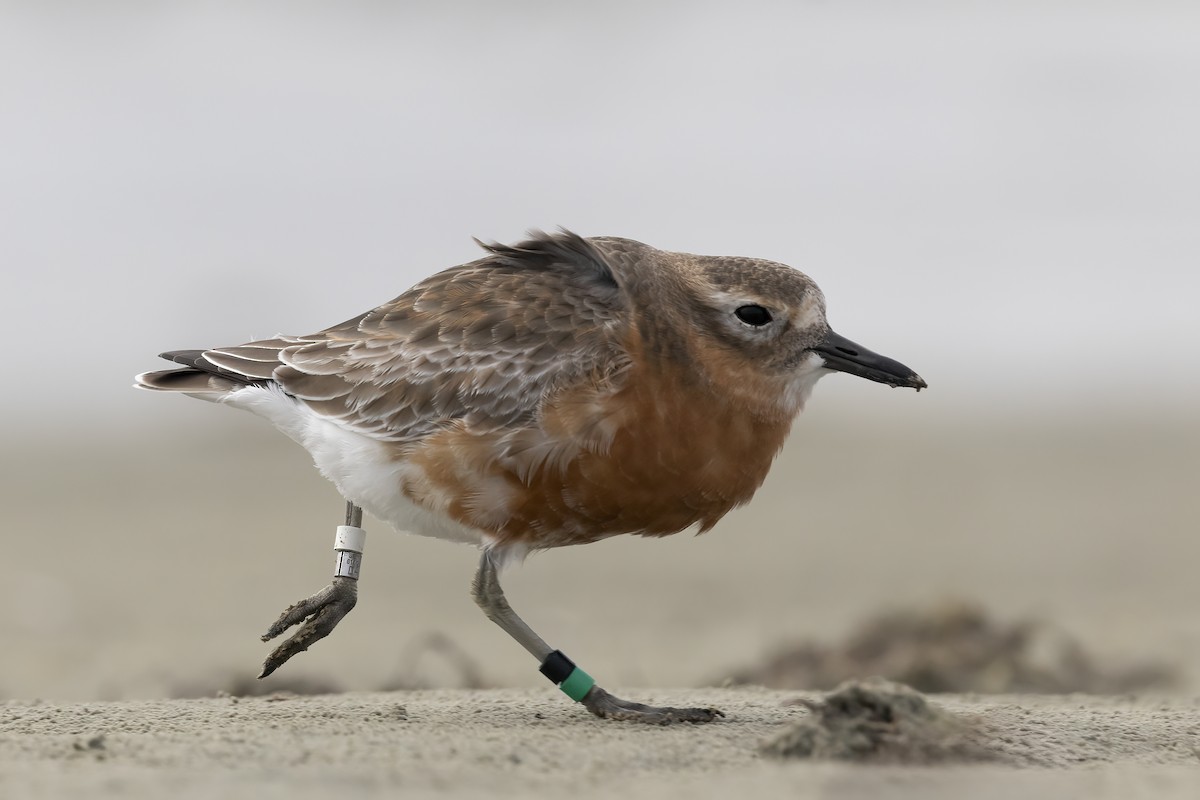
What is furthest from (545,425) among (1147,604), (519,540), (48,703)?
(1147,604)

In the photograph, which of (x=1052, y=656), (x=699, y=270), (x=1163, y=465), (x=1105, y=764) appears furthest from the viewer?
(x=1163, y=465)

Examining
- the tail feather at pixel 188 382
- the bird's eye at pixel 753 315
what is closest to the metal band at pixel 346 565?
the tail feather at pixel 188 382

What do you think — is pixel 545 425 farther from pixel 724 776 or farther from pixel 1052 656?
pixel 1052 656

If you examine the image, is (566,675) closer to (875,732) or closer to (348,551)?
(348,551)

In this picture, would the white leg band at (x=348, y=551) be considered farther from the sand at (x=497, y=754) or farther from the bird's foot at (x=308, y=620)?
the sand at (x=497, y=754)

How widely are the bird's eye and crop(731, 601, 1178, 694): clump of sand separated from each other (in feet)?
10.3

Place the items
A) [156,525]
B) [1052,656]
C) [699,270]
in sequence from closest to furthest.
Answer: [699,270], [1052,656], [156,525]

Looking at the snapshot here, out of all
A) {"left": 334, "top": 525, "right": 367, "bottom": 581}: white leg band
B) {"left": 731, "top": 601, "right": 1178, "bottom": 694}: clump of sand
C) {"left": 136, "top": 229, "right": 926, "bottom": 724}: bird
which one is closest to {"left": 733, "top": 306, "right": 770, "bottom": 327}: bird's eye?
{"left": 136, "top": 229, "right": 926, "bottom": 724}: bird

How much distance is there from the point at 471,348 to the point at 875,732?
2843 millimetres

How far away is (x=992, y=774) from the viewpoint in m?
5.33

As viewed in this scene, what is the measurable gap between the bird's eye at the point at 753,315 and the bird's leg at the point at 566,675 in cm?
174

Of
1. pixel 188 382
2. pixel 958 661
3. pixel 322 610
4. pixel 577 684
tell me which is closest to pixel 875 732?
pixel 577 684

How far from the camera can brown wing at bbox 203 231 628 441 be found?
268 inches

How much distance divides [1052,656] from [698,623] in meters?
3.92
